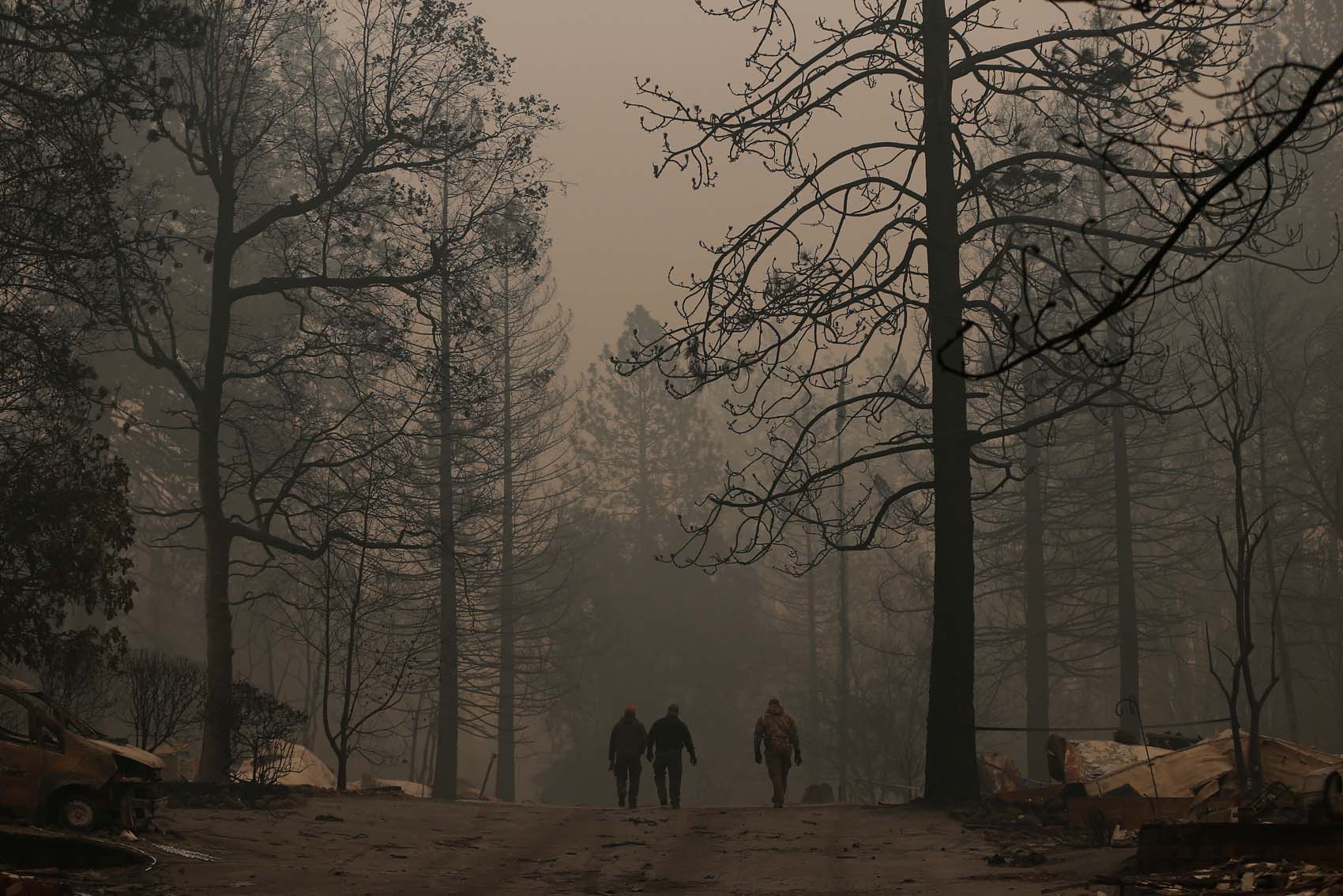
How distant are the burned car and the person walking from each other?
1130cm

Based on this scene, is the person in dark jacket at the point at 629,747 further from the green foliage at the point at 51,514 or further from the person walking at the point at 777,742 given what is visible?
the green foliage at the point at 51,514

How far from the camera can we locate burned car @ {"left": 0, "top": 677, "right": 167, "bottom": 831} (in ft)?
39.8

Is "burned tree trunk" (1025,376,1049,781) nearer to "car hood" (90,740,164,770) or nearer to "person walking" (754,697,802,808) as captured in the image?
"person walking" (754,697,802,808)

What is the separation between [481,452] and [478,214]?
1321 centimetres

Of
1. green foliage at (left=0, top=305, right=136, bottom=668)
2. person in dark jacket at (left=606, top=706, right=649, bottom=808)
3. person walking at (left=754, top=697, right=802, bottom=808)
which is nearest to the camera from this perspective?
green foliage at (left=0, top=305, right=136, bottom=668)

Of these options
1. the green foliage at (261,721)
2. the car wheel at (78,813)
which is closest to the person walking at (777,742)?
the green foliage at (261,721)

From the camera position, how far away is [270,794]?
56.3ft

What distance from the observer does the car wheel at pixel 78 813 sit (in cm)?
1223

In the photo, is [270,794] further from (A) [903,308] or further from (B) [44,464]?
(A) [903,308]

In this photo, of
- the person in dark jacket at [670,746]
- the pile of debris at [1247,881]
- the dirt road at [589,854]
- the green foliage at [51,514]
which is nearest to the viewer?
the pile of debris at [1247,881]

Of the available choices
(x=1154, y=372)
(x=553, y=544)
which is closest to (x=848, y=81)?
(x=1154, y=372)

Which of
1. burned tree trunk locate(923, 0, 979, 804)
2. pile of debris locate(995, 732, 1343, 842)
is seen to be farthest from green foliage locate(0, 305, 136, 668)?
pile of debris locate(995, 732, 1343, 842)

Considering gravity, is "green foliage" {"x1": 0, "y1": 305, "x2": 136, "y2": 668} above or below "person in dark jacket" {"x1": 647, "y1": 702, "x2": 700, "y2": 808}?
above

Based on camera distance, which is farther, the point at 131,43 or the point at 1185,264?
the point at 1185,264
